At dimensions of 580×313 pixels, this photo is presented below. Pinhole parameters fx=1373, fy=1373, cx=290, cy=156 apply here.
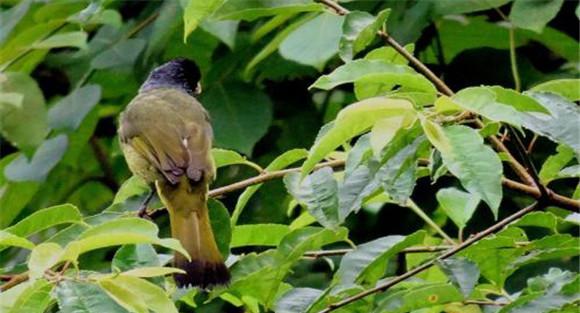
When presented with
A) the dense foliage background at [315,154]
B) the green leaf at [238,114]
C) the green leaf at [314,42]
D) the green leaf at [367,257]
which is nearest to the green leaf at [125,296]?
the dense foliage background at [315,154]

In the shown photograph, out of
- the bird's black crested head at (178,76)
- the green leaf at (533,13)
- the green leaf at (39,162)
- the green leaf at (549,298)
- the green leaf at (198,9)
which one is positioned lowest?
the green leaf at (39,162)

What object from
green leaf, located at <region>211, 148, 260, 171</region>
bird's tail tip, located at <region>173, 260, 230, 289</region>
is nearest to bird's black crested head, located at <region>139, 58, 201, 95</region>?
green leaf, located at <region>211, 148, 260, 171</region>

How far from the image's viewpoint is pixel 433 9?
3.72 metres

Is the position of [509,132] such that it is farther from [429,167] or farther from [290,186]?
[290,186]

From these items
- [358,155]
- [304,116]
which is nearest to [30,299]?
[358,155]

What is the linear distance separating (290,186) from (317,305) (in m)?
0.22

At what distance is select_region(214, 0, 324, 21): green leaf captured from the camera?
2.47 meters

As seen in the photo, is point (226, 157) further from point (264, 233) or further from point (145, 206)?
point (145, 206)

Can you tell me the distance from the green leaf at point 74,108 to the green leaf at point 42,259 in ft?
6.52

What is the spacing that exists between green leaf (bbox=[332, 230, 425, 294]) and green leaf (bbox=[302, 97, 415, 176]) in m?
0.48

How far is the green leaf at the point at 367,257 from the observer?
247cm

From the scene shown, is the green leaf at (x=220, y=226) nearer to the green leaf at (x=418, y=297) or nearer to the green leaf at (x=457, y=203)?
the green leaf at (x=418, y=297)

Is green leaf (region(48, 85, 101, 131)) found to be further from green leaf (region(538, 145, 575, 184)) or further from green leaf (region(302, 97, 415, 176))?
green leaf (region(302, 97, 415, 176))

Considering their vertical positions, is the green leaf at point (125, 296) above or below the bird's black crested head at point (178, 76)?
above
